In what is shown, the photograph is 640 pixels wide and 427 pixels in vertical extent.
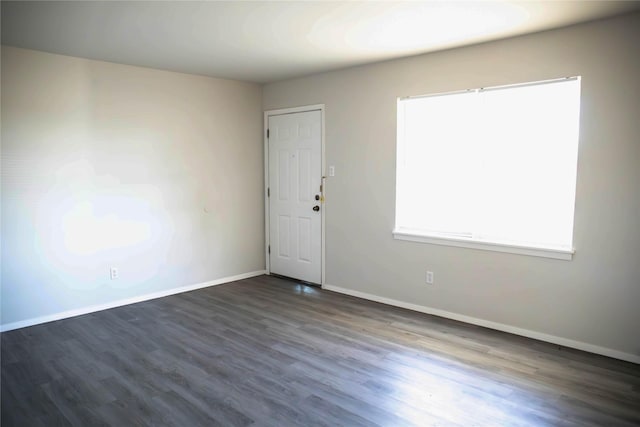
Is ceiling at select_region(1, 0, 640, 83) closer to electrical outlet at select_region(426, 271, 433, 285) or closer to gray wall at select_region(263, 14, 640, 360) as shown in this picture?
gray wall at select_region(263, 14, 640, 360)

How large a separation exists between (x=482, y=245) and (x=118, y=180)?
351cm

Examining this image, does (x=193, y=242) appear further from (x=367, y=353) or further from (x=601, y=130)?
(x=601, y=130)

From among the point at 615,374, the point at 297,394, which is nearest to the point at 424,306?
the point at 615,374

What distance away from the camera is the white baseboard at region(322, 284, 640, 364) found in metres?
3.09

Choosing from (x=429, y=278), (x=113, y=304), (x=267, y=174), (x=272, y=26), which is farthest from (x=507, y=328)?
(x=113, y=304)

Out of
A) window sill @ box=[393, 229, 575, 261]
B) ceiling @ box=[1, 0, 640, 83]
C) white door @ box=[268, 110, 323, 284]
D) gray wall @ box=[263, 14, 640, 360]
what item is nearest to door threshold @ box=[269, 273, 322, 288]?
white door @ box=[268, 110, 323, 284]

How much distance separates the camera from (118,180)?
13.9 feet

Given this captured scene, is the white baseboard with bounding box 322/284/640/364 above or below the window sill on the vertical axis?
below

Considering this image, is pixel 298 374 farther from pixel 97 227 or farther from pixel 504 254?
pixel 97 227

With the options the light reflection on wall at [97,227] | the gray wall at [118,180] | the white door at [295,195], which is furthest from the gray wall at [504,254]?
the light reflection on wall at [97,227]

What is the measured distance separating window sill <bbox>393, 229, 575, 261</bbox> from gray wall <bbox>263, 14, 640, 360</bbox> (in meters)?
0.05

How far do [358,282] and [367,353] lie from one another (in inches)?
57.5

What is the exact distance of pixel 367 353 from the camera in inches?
126

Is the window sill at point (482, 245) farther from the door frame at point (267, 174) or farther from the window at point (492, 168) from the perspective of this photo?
the door frame at point (267, 174)
